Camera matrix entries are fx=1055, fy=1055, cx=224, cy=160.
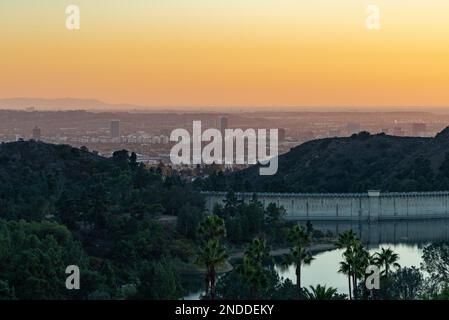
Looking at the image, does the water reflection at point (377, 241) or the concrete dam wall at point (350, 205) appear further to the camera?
the concrete dam wall at point (350, 205)

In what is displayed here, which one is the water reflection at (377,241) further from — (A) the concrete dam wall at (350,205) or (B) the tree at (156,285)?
(B) the tree at (156,285)

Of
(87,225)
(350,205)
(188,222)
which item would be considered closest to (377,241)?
(188,222)

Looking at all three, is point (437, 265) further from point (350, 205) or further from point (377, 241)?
point (350, 205)

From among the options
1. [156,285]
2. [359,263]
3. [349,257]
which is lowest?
[156,285]

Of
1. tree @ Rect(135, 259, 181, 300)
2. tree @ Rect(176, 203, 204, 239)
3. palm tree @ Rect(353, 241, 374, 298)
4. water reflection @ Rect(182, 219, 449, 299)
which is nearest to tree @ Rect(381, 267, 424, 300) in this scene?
palm tree @ Rect(353, 241, 374, 298)

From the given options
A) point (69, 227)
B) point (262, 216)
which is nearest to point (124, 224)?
point (69, 227)

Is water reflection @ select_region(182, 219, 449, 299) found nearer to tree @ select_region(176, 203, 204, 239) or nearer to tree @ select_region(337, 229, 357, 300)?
tree @ select_region(176, 203, 204, 239)

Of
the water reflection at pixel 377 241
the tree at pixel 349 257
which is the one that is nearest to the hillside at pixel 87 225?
the water reflection at pixel 377 241

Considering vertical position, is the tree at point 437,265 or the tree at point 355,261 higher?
the tree at point 355,261
